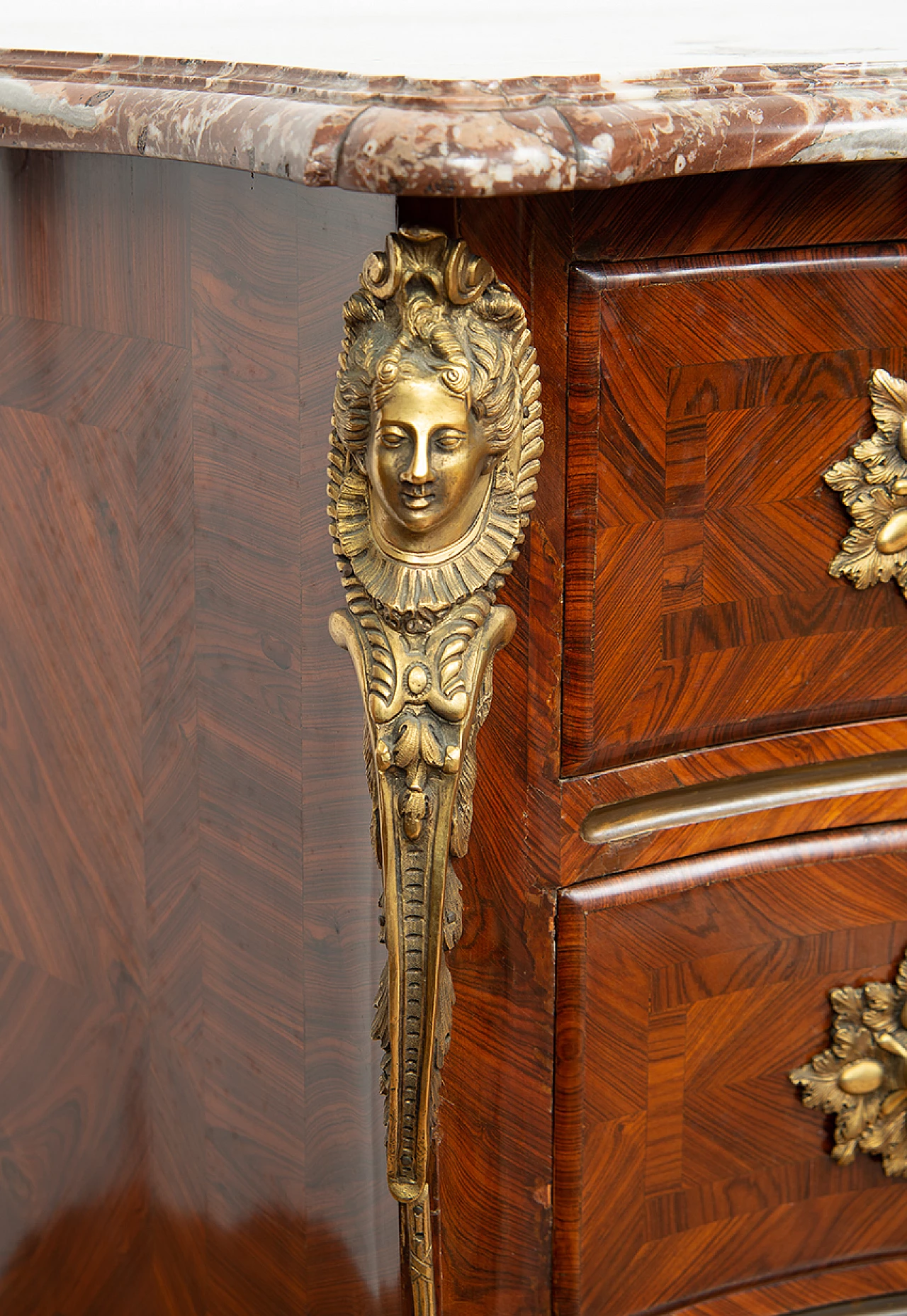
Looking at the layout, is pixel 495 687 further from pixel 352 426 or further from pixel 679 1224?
pixel 679 1224

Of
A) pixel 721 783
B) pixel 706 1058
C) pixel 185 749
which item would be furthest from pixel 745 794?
pixel 185 749

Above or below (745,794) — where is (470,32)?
above

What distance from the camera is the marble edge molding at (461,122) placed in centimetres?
48

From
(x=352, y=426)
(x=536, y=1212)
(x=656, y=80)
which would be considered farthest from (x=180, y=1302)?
(x=656, y=80)

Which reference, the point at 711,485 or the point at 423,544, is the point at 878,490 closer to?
the point at 711,485

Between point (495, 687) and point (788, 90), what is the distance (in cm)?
23

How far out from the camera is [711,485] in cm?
63

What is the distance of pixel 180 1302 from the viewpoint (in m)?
0.79

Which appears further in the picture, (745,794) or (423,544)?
(745,794)

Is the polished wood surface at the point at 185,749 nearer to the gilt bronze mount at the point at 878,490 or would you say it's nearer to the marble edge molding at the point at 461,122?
the marble edge molding at the point at 461,122

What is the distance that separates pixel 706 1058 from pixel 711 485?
0.80 feet

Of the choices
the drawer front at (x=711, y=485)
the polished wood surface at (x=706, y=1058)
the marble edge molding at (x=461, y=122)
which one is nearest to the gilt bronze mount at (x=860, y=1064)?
the polished wood surface at (x=706, y=1058)

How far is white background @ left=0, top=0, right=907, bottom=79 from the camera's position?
589 mm

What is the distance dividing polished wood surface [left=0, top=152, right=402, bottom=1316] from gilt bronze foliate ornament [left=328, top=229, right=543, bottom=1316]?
0.12 ft
